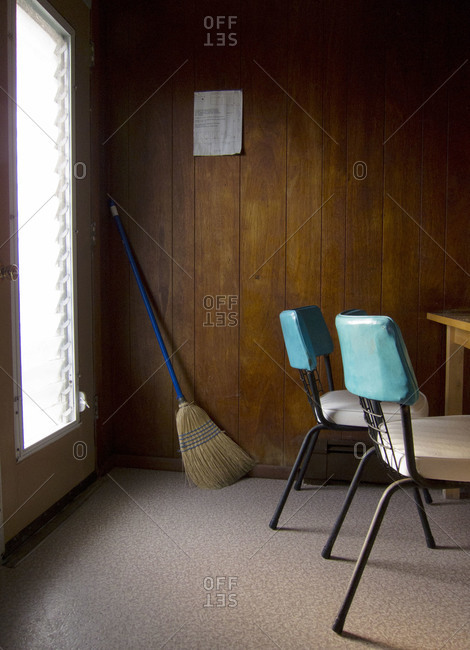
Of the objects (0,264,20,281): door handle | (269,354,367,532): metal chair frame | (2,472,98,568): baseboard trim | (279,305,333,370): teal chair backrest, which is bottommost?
(2,472,98,568): baseboard trim

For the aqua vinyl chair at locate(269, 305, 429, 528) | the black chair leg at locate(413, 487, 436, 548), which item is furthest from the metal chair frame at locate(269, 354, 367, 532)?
the black chair leg at locate(413, 487, 436, 548)

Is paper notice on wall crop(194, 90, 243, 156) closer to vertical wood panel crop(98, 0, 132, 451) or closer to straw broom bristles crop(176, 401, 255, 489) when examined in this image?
vertical wood panel crop(98, 0, 132, 451)

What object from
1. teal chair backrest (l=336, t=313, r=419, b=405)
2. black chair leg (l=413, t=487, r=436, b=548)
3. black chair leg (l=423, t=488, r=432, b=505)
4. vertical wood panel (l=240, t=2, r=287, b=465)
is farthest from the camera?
vertical wood panel (l=240, t=2, r=287, b=465)

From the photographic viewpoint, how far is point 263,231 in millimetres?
2387

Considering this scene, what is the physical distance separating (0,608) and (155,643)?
0.46 meters

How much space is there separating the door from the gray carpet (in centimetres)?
23

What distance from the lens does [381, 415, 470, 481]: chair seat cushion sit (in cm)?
122

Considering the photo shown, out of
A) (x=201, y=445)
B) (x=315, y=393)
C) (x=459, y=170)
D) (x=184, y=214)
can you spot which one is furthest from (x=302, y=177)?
(x=201, y=445)

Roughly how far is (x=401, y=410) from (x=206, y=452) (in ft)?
4.32

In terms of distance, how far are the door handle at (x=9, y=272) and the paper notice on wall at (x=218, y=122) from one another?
1123 millimetres

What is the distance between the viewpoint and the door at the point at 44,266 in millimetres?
1663

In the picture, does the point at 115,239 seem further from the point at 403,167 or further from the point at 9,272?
the point at 403,167

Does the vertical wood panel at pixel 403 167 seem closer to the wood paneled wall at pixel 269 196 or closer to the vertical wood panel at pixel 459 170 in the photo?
the wood paneled wall at pixel 269 196

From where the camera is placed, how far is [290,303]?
2.39 meters
